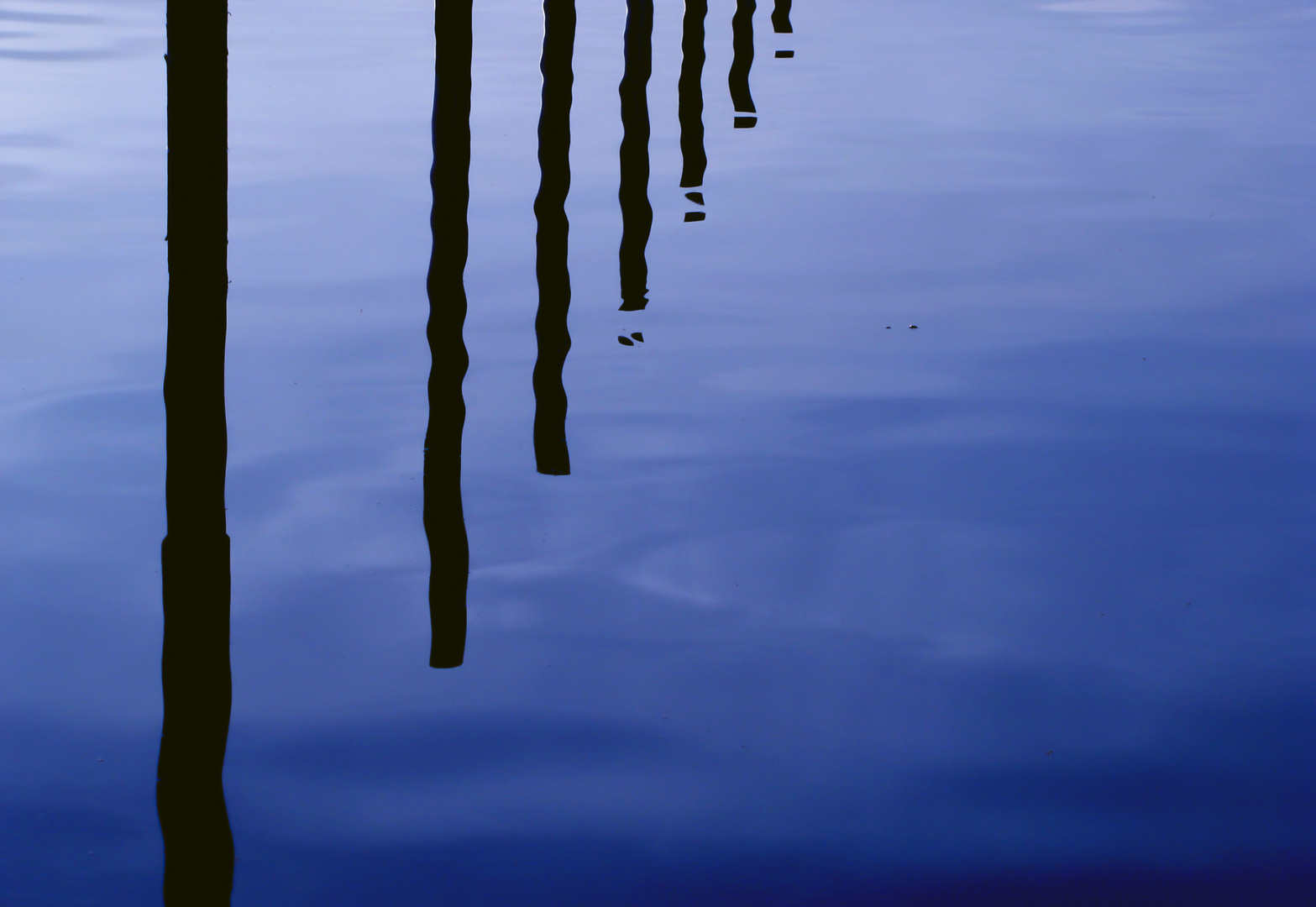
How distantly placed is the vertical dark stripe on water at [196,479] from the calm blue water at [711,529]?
13 centimetres

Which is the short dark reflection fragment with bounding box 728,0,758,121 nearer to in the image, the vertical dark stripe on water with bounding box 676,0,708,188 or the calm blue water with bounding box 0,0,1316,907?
the vertical dark stripe on water with bounding box 676,0,708,188

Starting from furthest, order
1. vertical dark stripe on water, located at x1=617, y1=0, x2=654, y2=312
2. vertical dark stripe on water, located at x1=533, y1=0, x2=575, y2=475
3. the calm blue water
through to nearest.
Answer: vertical dark stripe on water, located at x1=617, y1=0, x2=654, y2=312 < vertical dark stripe on water, located at x1=533, y1=0, x2=575, y2=475 < the calm blue water

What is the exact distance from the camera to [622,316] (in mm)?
10367

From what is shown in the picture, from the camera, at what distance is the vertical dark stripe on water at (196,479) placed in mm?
5004

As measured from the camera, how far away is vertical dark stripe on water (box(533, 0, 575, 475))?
374 inches

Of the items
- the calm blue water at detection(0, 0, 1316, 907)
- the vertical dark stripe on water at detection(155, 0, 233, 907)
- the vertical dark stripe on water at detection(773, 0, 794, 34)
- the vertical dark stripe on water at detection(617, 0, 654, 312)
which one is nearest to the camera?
the vertical dark stripe on water at detection(155, 0, 233, 907)

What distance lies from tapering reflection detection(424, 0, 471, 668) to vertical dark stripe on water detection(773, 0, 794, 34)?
15.5m

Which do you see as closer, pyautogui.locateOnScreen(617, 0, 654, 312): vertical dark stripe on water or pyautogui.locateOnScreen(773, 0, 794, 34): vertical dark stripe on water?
pyautogui.locateOnScreen(617, 0, 654, 312): vertical dark stripe on water

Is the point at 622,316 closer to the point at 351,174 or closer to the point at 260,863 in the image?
the point at 351,174

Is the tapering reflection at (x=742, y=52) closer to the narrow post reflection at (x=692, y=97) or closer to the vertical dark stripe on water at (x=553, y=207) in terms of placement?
the narrow post reflection at (x=692, y=97)

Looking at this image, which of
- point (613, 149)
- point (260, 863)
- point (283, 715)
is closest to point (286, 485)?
point (283, 715)

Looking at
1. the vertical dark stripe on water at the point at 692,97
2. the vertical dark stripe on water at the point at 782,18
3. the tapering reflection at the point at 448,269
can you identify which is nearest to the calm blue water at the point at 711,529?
the tapering reflection at the point at 448,269

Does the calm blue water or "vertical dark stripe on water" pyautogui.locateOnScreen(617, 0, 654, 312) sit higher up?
"vertical dark stripe on water" pyautogui.locateOnScreen(617, 0, 654, 312)

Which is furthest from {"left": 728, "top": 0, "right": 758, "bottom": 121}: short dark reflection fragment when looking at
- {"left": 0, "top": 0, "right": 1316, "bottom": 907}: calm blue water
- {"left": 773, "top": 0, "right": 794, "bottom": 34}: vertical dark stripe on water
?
{"left": 773, "top": 0, "right": 794, "bottom": 34}: vertical dark stripe on water
